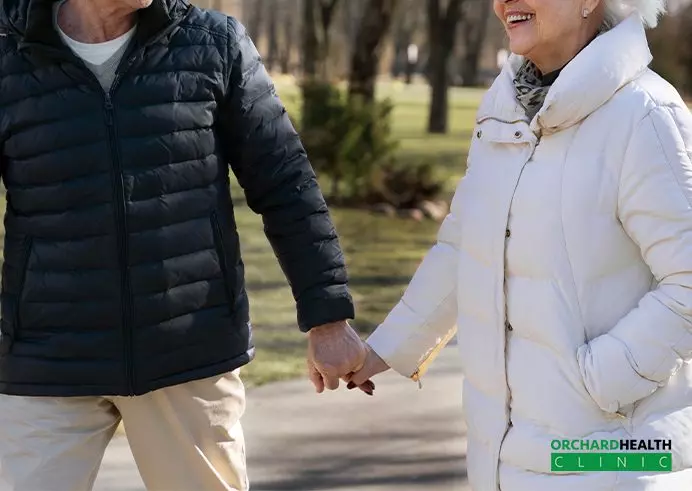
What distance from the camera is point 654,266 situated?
8.34 feet

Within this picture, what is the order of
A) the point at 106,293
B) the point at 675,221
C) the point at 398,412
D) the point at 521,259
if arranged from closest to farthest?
the point at 675,221 < the point at 521,259 < the point at 106,293 < the point at 398,412

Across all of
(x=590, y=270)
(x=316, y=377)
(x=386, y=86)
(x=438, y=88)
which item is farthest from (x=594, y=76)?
(x=438, y=88)

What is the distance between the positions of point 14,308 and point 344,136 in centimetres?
898

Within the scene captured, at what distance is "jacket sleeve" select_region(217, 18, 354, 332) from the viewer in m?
3.08

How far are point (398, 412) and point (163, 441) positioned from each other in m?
2.82

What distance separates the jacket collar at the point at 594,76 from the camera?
8.38 feet

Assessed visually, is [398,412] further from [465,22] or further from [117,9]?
[465,22]

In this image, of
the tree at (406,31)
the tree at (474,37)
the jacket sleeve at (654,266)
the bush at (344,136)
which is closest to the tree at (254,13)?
the bush at (344,136)

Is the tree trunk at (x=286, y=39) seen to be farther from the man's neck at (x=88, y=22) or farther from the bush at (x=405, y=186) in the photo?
the man's neck at (x=88, y=22)

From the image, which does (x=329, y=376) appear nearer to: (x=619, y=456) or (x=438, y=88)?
(x=619, y=456)

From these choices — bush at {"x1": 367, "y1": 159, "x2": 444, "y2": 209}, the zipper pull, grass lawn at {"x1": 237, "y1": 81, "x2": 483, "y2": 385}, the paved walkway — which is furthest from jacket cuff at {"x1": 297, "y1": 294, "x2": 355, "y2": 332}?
bush at {"x1": 367, "y1": 159, "x2": 444, "y2": 209}

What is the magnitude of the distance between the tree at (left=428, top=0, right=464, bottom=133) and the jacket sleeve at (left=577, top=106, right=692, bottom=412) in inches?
409

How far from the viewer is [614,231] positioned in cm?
257

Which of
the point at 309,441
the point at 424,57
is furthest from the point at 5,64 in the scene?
the point at 424,57
